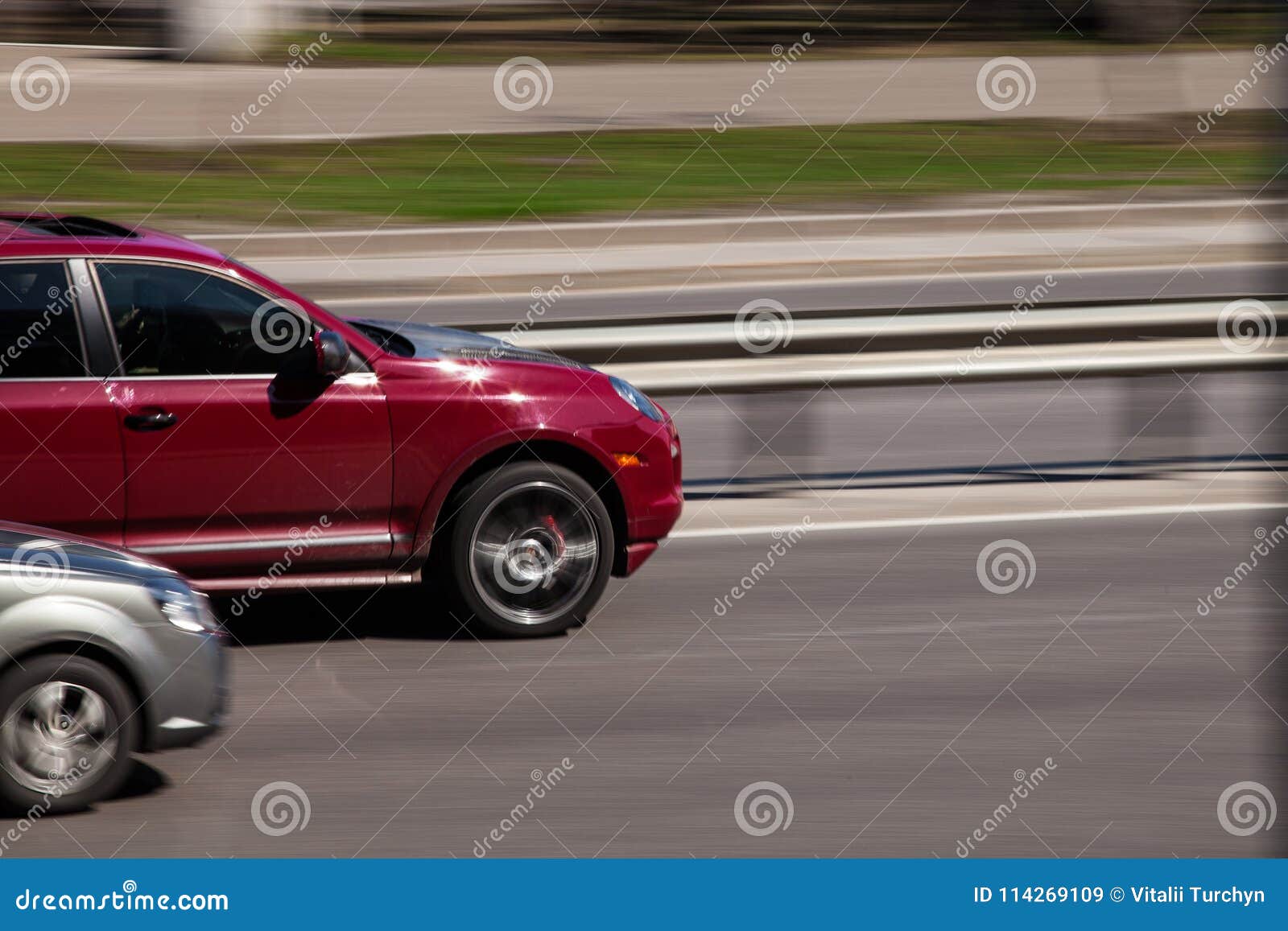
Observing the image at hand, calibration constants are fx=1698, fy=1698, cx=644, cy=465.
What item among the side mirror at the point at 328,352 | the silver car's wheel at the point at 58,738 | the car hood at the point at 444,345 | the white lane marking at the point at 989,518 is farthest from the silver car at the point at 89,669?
the white lane marking at the point at 989,518

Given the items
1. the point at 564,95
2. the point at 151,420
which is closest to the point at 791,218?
the point at 564,95

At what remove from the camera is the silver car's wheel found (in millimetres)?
5363

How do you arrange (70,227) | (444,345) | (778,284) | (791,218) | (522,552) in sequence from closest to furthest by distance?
(70,227) < (522,552) < (444,345) < (778,284) < (791,218)

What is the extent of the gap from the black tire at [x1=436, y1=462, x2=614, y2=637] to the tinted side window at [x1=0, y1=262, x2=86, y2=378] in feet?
5.49

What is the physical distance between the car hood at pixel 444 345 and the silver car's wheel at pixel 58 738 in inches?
91.3

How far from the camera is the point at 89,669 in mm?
5434

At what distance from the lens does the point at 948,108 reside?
1262 inches

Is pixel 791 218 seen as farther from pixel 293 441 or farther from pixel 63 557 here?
pixel 63 557

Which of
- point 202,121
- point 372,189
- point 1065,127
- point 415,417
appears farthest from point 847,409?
point 1065,127

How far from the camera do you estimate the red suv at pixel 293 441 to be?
6.64 metres

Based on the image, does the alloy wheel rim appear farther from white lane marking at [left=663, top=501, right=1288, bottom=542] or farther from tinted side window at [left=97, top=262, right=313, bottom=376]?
white lane marking at [left=663, top=501, right=1288, bottom=542]

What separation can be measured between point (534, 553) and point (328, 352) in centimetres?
127

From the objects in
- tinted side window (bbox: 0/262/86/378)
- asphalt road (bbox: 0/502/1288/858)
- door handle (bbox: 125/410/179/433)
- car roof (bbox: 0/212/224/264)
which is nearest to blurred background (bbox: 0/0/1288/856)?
asphalt road (bbox: 0/502/1288/858)

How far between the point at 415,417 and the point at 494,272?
1299 cm
